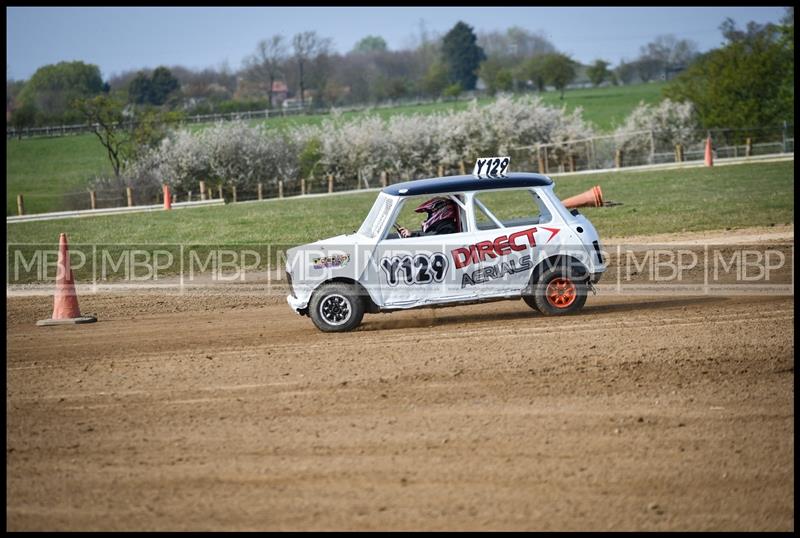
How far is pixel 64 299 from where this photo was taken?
46.9 ft

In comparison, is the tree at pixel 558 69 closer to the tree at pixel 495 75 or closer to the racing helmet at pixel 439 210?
the tree at pixel 495 75

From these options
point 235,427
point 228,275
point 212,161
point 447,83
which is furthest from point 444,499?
point 447,83

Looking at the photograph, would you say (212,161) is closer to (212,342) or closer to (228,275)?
(228,275)

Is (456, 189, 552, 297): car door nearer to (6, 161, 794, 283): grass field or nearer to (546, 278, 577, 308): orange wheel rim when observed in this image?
(546, 278, 577, 308): orange wheel rim

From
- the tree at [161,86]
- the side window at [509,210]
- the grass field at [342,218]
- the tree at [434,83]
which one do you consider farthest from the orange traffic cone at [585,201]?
the tree at [434,83]

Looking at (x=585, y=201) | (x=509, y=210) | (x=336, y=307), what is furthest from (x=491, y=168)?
(x=585, y=201)

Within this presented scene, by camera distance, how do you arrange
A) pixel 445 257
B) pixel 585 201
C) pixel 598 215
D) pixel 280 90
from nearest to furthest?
pixel 445 257
pixel 598 215
pixel 585 201
pixel 280 90

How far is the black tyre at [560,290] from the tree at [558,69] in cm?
11266

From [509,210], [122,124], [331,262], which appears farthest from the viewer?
[122,124]

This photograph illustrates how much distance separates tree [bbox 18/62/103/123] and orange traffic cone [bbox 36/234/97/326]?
247 ft

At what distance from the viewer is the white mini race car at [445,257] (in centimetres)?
1204

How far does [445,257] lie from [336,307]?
144 cm

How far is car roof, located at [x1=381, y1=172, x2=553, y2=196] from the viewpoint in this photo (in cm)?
1205

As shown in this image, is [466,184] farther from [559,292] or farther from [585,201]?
[585,201]
